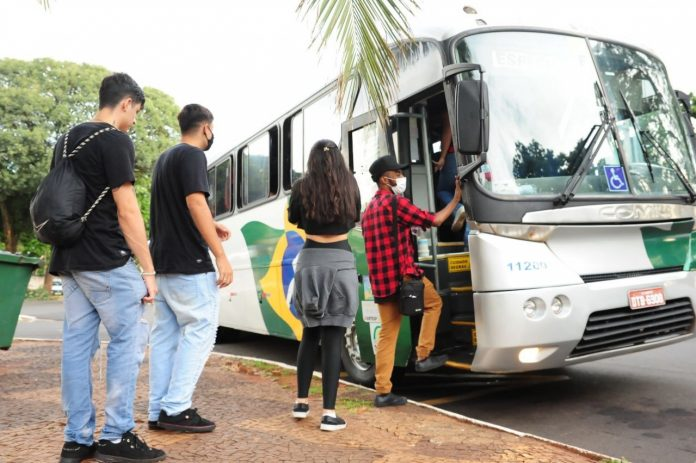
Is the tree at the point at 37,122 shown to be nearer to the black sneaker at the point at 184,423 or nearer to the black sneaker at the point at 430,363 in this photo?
the black sneaker at the point at 430,363

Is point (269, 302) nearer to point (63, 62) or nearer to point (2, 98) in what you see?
point (2, 98)

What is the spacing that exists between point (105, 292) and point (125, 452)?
2.84ft

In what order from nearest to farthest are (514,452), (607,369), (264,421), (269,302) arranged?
(514,452) → (264,421) → (607,369) → (269,302)

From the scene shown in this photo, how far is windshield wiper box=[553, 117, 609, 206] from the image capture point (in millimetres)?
5020

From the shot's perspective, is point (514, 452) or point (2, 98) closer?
point (514, 452)

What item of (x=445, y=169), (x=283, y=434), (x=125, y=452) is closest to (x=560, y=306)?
(x=445, y=169)

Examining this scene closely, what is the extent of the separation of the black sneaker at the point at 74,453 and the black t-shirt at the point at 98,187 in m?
0.94

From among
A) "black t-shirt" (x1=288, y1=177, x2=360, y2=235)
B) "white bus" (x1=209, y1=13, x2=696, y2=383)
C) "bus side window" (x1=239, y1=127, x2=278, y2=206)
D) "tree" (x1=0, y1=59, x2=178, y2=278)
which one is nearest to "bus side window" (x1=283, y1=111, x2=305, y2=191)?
"bus side window" (x1=239, y1=127, x2=278, y2=206)

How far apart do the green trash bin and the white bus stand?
338 cm

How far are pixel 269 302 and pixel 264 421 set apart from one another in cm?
385

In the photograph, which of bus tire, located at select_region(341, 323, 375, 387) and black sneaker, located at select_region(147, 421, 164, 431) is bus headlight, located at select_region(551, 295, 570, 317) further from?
black sneaker, located at select_region(147, 421, 164, 431)

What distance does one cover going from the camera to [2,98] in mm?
28641

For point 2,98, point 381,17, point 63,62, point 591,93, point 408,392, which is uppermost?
point 63,62

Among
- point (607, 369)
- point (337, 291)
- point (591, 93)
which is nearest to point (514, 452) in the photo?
point (337, 291)
